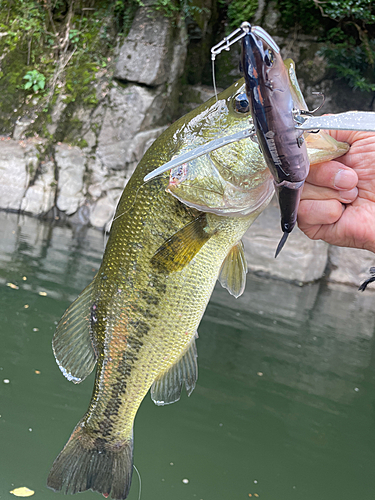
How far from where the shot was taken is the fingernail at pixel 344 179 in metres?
1.53

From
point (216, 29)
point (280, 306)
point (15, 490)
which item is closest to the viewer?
point (15, 490)

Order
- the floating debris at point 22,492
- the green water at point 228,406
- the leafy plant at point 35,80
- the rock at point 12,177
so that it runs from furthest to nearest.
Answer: the leafy plant at point 35,80 → the rock at point 12,177 → the green water at point 228,406 → the floating debris at point 22,492

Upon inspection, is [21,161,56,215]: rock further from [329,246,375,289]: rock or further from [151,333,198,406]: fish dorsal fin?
[151,333,198,406]: fish dorsal fin

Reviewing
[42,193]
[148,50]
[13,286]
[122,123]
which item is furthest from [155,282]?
[148,50]

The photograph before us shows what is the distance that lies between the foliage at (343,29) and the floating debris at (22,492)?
8363 millimetres

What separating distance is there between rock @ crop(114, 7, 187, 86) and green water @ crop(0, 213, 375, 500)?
14.4 feet

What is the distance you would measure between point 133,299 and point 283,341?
3.78 metres

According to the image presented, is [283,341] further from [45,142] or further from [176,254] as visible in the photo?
[45,142]

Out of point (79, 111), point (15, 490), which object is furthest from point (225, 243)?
point (79, 111)

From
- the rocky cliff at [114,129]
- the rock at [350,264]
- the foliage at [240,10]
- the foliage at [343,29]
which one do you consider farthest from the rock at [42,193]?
the foliage at [343,29]

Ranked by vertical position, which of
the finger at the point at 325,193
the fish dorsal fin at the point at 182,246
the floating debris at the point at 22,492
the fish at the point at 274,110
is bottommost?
the floating debris at the point at 22,492

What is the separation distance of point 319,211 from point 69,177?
7515 mm

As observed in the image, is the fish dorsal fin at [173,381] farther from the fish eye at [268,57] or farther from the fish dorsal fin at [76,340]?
the fish eye at [268,57]

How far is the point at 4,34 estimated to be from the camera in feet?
29.3
